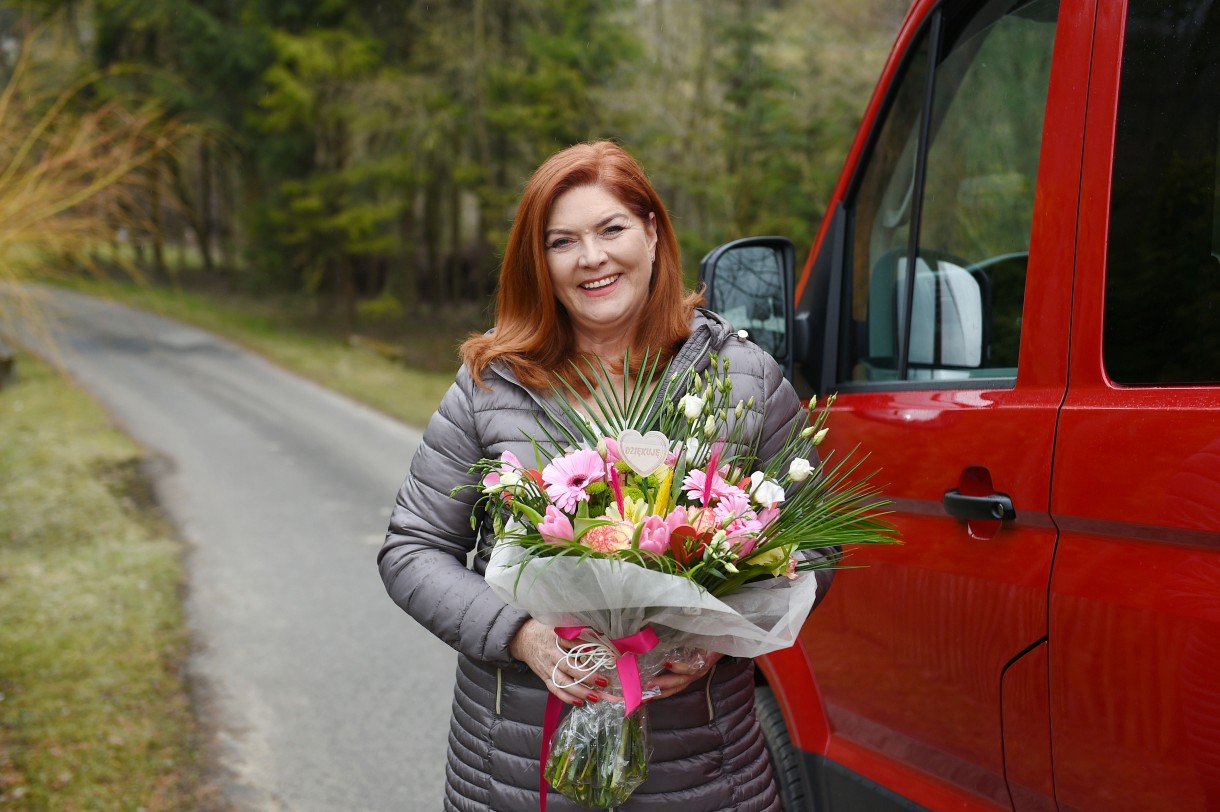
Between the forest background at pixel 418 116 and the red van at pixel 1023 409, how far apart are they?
3.93 m

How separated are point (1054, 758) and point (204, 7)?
2863 centimetres

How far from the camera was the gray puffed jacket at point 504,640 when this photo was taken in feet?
6.84

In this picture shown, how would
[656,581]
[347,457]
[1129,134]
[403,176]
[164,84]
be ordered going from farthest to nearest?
[164,84] < [403,176] < [347,457] < [1129,134] < [656,581]

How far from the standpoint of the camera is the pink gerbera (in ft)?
5.58

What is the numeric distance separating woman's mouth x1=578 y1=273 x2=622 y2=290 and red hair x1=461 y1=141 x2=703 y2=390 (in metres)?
0.07

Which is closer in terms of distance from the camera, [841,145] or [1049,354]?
[1049,354]

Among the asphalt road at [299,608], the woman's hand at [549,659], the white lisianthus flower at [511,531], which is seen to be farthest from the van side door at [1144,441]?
the asphalt road at [299,608]

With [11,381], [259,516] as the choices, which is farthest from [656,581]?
[11,381]

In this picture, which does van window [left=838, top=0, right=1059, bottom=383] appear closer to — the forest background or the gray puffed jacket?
the gray puffed jacket

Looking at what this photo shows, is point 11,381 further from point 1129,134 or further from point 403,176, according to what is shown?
point 1129,134

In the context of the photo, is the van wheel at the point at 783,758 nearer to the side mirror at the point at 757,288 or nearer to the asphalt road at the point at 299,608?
the side mirror at the point at 757,288

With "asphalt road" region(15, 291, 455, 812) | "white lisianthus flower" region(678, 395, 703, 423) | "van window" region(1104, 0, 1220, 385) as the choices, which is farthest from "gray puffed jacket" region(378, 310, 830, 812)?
"asphalt road" region(15, 291, 455, 812)

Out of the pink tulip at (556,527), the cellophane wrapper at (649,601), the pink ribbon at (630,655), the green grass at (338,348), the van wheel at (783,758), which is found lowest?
the green grass at (338,348)

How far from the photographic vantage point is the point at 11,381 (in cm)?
1567
